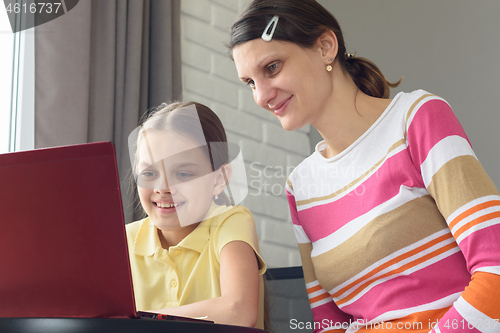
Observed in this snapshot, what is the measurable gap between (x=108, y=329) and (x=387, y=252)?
20.9 inches

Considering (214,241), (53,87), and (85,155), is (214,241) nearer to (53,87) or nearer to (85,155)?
(85,155)

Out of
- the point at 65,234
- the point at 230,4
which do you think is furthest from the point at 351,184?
the point at 230,4

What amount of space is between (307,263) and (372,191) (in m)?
0.25

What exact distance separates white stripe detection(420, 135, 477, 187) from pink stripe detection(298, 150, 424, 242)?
0.14ft

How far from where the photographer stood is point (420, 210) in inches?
31.7

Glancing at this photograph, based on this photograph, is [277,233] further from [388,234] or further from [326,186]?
[388,234]

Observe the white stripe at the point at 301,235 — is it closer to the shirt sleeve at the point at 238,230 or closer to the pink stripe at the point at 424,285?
the shirt sleeve at the point at 238,230

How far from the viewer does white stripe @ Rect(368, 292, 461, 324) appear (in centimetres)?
76

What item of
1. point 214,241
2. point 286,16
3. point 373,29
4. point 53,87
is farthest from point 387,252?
point 373,29

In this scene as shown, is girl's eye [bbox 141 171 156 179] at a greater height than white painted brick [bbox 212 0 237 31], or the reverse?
white painted brick [bbox 212 0 237 31]

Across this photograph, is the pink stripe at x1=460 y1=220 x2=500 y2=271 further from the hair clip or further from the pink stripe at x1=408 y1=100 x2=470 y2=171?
the hair clip

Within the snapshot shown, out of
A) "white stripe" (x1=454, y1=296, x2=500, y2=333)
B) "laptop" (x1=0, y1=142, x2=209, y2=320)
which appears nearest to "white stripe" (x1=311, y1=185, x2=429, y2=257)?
"white stripe" (x1=454, y1=296, x2=500, y2=333)

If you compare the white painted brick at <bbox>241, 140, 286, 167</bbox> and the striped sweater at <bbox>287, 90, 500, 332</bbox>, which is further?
the white painted brick at <bbox>241, 140, 286, 167</bbox>

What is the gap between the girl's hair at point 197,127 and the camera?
1.05 meters
